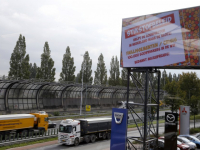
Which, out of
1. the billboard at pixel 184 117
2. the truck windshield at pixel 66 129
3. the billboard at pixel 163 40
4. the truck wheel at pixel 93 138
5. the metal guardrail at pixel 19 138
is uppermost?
the billboard at pixel 163 40

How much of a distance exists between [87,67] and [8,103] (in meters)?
30.6

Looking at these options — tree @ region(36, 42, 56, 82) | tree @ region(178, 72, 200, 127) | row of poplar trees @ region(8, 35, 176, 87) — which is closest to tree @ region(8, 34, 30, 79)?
row of poplar trees @ region(8, 35, 176, 87)

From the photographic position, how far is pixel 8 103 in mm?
37312

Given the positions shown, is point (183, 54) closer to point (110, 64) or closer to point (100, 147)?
point (100, 147)

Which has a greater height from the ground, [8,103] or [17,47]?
[17,47]

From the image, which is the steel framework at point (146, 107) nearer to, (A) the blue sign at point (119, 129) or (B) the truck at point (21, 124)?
(A) the blue sign at point (119, 129)

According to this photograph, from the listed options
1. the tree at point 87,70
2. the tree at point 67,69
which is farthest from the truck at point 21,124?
the tree at point 87,70

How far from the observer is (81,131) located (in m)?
22.9

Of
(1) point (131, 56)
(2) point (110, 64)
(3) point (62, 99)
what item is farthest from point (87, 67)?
(1) point (131, 56)

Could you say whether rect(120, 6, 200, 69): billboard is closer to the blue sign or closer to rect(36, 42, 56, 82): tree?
the blue sign

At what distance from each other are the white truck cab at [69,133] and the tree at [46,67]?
31111 mm

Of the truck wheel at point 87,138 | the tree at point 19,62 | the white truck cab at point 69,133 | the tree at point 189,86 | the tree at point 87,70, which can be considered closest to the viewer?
the white truck cab at point 69,133

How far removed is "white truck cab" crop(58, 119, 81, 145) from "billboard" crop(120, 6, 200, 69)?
1048 cm

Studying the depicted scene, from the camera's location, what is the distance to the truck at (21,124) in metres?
22.0
